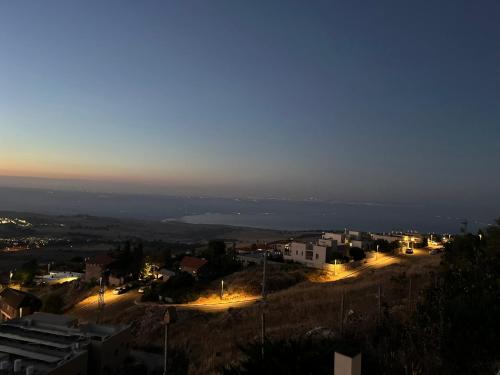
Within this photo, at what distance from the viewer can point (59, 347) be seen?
16.1 meters

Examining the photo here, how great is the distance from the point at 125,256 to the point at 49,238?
69.3 metres

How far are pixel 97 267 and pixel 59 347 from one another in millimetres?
31071

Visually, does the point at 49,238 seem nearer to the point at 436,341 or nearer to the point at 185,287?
the point at 185,287

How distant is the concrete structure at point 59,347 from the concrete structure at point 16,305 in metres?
14.6

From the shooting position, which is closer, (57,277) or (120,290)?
(120,290)

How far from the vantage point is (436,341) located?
286 inches

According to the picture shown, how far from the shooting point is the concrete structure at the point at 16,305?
32.4 m

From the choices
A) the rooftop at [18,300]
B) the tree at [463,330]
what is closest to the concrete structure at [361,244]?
the rooftop at [18,300]

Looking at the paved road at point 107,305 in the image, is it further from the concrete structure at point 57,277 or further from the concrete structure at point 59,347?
the concrete structure at point 59,347

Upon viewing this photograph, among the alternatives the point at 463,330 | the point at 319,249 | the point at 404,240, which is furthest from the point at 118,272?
the point at 463,330

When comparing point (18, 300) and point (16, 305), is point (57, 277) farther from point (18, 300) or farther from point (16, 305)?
point (16, 305)

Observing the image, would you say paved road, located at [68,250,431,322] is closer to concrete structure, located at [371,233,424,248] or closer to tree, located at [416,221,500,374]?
concrete structure, located at [371,233,424,248]

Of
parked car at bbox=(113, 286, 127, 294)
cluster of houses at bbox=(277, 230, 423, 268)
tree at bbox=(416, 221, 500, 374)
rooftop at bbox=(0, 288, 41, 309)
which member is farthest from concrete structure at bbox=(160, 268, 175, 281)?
tree at bbox=(416, 221, 500, 374)

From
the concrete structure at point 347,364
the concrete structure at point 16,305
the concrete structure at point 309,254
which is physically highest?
the concrete structure at point 347,364
